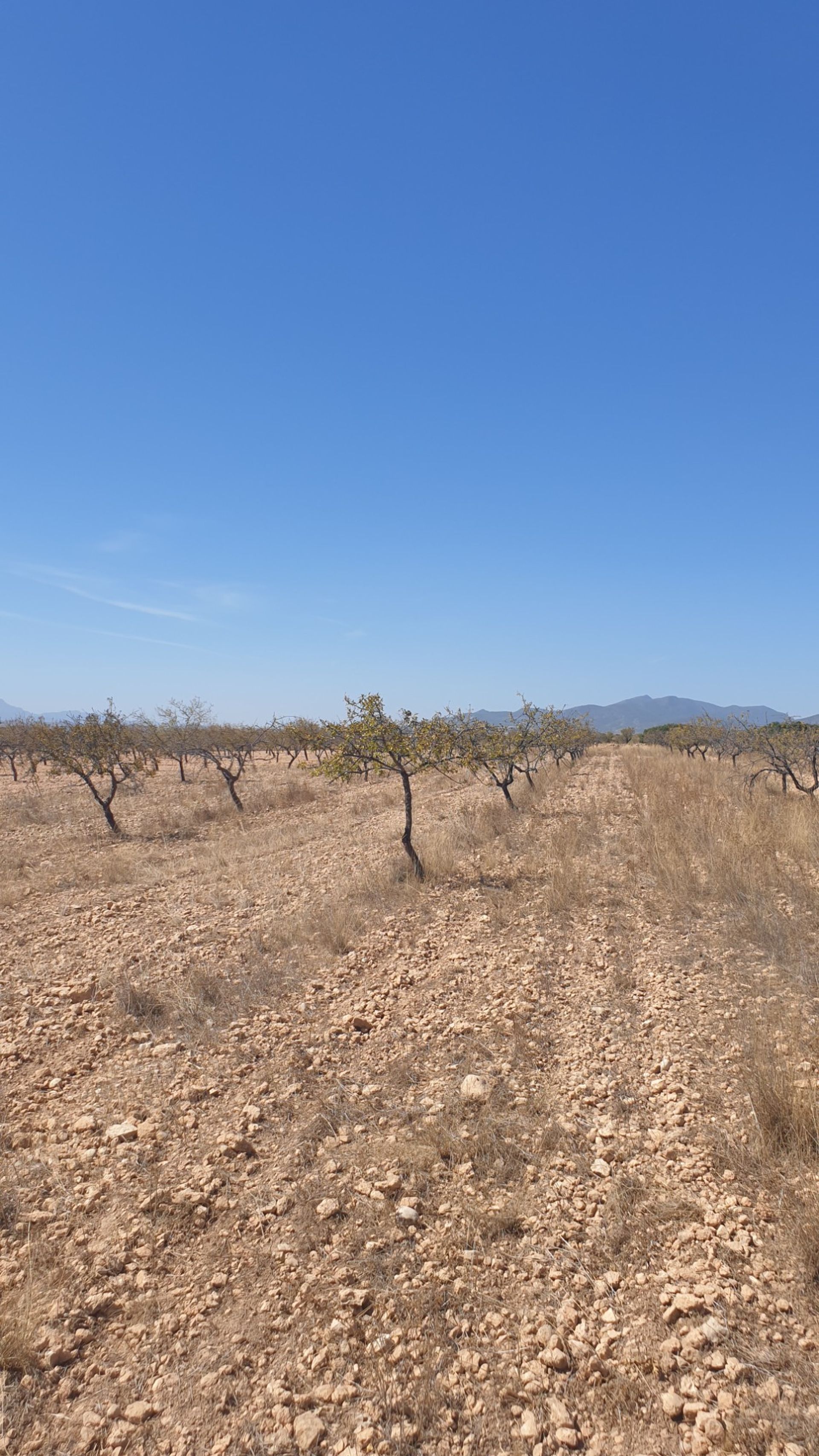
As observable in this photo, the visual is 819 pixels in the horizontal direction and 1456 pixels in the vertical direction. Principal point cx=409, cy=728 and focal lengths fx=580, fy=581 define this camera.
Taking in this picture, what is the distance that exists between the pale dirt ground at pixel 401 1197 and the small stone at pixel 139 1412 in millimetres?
16

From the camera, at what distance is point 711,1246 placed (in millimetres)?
3586

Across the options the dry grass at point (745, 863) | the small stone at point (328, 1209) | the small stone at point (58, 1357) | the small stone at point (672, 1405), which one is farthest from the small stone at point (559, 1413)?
the dry grass at point (745, 863)

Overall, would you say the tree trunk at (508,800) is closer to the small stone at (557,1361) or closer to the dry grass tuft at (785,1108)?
the dry grass tuft at (785,1108)

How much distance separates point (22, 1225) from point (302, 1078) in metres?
2.41

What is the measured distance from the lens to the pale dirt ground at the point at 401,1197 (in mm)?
2984

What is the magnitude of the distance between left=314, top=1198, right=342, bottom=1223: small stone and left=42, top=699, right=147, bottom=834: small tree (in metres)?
18.6

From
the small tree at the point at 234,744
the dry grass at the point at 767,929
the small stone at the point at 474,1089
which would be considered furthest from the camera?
the small tree at the point at 234,744

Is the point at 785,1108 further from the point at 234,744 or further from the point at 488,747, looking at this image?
the point at 234,744

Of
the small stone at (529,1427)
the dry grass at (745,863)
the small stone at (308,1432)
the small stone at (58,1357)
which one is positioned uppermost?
the dry grass at (745,863)

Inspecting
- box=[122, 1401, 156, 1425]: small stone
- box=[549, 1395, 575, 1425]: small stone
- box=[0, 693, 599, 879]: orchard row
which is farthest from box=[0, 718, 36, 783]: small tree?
box=[549, 1395, 575, 1425]: small stone

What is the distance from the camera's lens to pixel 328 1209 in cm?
423

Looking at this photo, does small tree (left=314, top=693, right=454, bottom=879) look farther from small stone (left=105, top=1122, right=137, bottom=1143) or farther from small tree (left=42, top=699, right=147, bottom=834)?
small tree (left=42, top=699, right=147, bottom=834)

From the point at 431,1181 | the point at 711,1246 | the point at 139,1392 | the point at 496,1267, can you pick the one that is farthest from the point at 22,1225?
the point at 711,1246

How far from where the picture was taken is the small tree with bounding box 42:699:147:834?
21.1 meters
